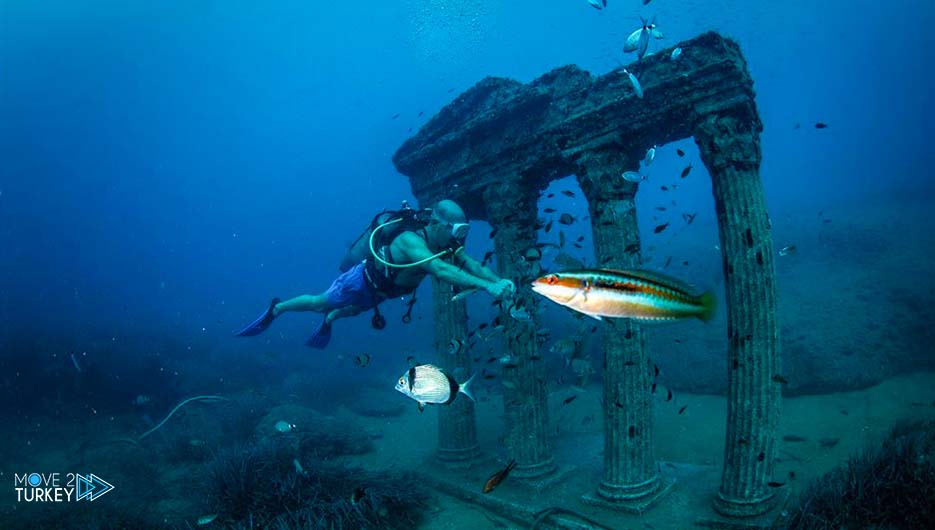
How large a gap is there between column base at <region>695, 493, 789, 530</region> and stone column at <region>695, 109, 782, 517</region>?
14 millimetres

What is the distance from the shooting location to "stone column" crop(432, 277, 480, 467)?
960 cm

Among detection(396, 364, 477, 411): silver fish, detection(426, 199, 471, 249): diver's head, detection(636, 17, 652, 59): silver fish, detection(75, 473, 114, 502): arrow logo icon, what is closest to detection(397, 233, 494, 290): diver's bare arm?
detection(426, 199, 471, 249): diver's head

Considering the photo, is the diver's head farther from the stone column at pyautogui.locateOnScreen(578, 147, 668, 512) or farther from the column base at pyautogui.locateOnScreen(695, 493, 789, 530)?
the column base at pyautogui.locateOnScreen(695, 493, 789, 530)

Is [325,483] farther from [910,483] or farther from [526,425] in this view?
[910,483]

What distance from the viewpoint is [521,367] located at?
27.5 feet

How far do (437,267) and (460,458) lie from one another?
221 inches

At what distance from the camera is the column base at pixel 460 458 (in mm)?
9531

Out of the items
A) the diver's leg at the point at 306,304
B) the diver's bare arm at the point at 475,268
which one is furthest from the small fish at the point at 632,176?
the diver's leg at the point at 306,304

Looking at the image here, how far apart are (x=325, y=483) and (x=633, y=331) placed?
6.04 m

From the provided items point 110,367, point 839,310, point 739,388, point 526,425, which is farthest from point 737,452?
point 110,367

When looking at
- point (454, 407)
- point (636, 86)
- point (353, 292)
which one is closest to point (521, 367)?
point (454, 407)

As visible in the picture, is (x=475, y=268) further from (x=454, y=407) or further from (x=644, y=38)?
(x=454, y=407)

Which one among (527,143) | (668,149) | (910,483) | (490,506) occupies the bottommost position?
(490,506)

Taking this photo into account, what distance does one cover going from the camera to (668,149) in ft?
532
